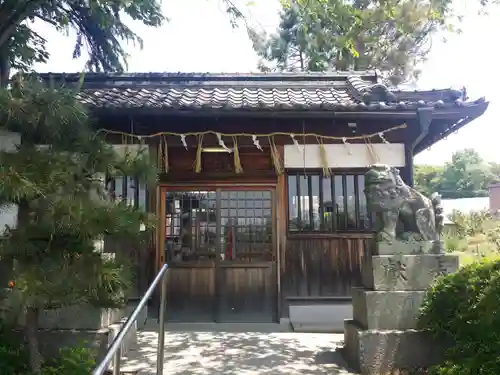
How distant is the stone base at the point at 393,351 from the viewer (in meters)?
4.77

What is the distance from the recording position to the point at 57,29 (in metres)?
8.27

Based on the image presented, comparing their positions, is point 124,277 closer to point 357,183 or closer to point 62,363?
point 62,363

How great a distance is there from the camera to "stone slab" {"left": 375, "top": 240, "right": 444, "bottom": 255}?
202 inches

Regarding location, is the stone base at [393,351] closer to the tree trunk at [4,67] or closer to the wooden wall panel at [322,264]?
the wooden wall panel at [322,264]

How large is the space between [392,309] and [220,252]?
12.2ft

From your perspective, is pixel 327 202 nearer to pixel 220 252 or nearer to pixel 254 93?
pixel 220 252

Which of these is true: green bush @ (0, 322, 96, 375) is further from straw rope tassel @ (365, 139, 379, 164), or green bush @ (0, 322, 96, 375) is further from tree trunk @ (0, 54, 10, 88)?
straw rope tassel @ (365, 139, 379, 164)

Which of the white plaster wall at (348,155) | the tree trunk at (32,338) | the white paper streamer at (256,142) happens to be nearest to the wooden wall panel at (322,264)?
the white plaster wall at (348,155)

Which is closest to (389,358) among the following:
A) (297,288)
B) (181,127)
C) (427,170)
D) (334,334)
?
(334,334)

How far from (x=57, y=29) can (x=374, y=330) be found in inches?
→ 312

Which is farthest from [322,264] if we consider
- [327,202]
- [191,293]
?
[191,293]

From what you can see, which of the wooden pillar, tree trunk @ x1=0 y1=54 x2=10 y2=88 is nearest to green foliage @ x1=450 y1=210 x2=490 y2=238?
the wooden pillar

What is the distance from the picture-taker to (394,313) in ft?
16.3

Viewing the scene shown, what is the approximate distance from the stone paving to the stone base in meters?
0.31
